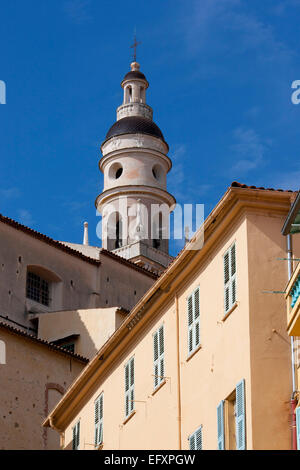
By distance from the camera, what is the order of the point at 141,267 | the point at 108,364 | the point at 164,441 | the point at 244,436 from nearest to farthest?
the point at 244,436, the point at 164,441, the point at 108,364, the point at 141,267

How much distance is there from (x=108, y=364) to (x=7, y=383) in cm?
1055

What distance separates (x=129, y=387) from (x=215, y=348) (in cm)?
507

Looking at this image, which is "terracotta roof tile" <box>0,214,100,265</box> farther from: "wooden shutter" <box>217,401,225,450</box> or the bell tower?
"wooden shutter" <box>217,401,225,450</box>

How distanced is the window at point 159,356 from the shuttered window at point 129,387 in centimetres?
132

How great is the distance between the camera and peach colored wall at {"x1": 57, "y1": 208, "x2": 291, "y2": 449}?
837 inches

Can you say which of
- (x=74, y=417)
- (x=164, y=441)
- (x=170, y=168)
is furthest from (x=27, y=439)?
(x=170, y=168)

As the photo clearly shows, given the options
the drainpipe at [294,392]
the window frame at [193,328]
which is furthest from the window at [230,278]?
the window frame at [193,328]

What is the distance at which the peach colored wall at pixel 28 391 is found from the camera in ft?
127

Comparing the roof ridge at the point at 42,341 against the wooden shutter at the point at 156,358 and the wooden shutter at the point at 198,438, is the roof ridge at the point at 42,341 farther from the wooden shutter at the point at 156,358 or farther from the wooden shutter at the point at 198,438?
the wooden shutter at the point at 198,438

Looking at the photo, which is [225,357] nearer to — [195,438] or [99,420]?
[195,438]

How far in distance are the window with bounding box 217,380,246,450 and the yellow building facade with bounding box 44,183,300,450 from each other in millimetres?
18

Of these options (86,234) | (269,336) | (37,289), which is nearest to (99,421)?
(269,336)

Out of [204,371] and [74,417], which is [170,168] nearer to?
[74,417]
